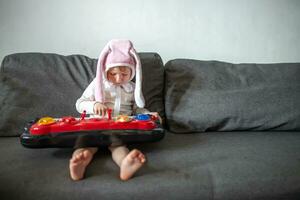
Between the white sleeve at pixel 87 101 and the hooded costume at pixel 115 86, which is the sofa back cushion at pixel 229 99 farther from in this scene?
the white sleeve at pixel 87 101

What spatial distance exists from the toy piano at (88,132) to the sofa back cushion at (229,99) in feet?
0.99

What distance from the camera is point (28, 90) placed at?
1.20m

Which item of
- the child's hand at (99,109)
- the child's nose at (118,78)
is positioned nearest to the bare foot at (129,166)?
the child's hand at (99,109)

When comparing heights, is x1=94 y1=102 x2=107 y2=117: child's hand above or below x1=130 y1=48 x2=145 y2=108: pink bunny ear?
below

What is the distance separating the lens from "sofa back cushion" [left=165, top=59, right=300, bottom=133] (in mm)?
1239

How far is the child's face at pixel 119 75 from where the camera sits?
1146mm

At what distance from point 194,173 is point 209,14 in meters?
1.03

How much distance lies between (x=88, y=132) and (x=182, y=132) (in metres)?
0.50

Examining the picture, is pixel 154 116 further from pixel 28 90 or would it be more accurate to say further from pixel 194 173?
pixel 28 90

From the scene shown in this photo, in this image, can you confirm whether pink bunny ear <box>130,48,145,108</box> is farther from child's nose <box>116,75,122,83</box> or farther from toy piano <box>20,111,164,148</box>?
toy piano <box>20,111,164,148</box>

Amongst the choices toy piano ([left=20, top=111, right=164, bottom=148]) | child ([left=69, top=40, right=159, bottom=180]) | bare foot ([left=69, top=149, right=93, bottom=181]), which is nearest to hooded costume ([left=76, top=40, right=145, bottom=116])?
child ([left=69, top=40, right=159, bottom=180])

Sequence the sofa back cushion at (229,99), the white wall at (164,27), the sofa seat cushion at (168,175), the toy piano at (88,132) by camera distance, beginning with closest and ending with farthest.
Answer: the sofa seat cushion at (168,175) → the toy piano at (88,132) → the sofa back cushion at (229,99) → the white wall at (164,27)

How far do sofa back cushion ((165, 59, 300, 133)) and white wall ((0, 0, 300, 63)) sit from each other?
1.02 feet

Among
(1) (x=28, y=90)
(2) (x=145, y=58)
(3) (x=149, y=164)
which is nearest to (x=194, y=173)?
(3) (x=149, y=164)
